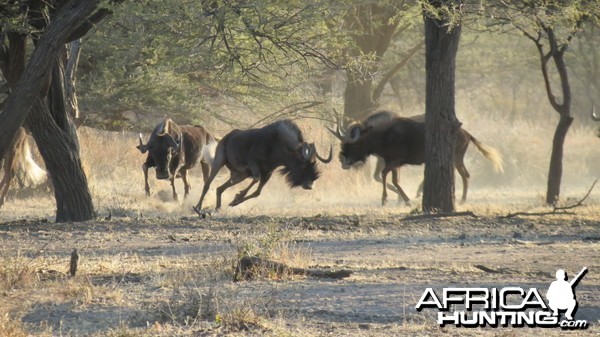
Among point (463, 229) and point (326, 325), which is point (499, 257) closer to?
point (463, 229)

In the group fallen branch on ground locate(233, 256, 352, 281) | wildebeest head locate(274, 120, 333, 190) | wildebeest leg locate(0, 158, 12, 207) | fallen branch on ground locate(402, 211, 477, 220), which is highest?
wildebeest head locate(274, 120, 333, 190)

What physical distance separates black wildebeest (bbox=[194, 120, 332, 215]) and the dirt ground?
3.50 m

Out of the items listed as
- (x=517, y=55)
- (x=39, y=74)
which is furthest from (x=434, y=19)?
(x=517, y=55)

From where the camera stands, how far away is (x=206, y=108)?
27.0 metres

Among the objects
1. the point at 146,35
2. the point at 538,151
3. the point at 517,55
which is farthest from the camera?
the point at 517,55

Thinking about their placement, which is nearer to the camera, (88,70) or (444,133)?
(444,133)

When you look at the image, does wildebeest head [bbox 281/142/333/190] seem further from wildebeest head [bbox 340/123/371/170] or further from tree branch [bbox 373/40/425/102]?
tree branch [bbox 373/40/425/102]

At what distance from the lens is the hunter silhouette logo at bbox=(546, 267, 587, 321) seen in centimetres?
889

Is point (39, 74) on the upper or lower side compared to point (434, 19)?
lower

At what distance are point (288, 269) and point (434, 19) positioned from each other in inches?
302

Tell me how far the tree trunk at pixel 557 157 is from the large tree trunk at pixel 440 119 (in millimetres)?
3544

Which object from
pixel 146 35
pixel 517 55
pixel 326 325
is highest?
pixel 517 55

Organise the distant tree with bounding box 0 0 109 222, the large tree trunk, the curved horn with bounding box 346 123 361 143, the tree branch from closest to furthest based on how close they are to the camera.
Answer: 1. the distant tree with bounding box 0 0 109 222
2. the large tree trunk
3. the curved horn with bounding box 346 123 361 143
4. the tree branch

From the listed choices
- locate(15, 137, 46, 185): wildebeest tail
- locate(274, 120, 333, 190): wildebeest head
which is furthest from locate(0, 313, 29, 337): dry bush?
locate(274, 120, 333, 190): wildebeest head
